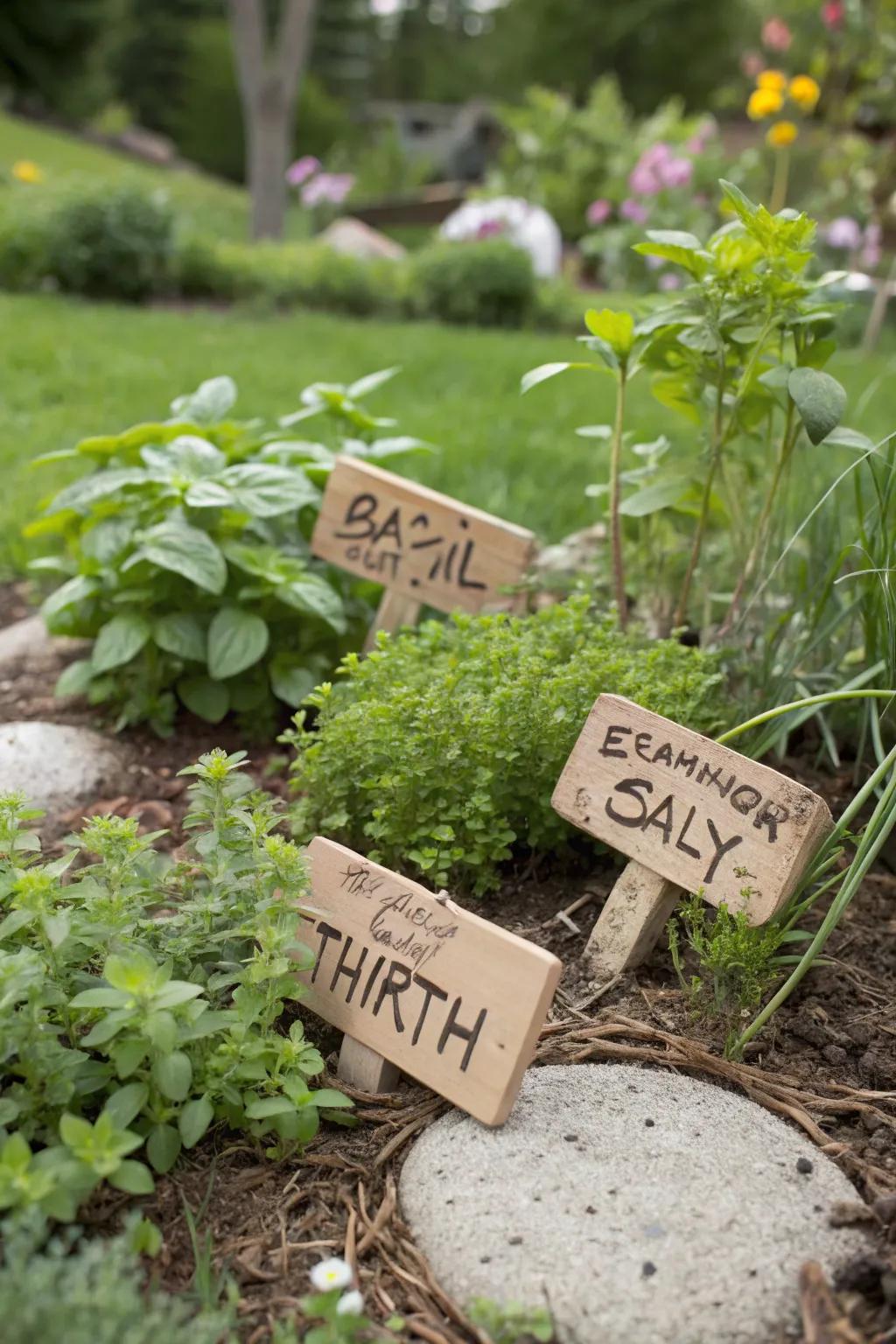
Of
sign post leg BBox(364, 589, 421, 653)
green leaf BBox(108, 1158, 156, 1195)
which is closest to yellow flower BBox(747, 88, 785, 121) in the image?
sign post leg BBox(364, 589, 421, 653)

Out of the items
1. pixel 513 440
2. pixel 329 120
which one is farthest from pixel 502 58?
pixel 513 440

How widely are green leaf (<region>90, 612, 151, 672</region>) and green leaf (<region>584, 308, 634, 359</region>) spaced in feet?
3.41

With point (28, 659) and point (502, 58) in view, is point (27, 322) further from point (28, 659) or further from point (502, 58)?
point (502, 58)

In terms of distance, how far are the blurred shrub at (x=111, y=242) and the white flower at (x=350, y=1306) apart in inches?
253

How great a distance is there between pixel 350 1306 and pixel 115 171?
14954mm

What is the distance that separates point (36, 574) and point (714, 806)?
215cm

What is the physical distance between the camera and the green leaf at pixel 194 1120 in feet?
4.28

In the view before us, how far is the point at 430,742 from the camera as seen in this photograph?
1795 mm

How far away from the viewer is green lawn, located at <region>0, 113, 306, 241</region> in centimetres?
1264

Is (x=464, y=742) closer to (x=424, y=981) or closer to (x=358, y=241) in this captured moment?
(x=424, y=981)

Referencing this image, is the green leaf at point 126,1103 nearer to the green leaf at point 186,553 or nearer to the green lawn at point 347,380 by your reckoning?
the green leaf at point 186,553

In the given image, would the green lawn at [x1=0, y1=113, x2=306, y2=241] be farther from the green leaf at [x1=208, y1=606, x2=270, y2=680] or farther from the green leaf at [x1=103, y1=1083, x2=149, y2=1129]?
the green leaf at [x1=103, y1=1083, x2=149, y2=1129]

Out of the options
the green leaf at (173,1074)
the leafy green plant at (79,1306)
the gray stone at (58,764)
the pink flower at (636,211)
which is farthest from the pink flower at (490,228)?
the leafy green plant at (79,1306)

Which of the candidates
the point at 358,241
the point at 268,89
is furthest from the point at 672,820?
the point at 268,89
